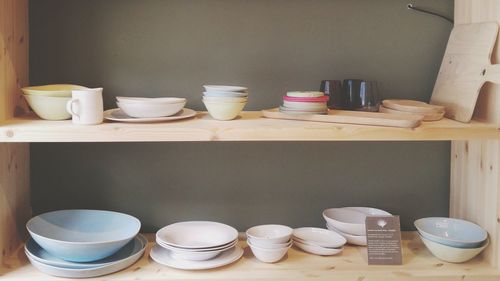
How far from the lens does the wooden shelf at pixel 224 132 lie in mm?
1422

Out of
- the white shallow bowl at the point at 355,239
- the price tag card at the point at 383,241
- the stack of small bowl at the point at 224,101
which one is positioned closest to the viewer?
the stack of small bowl at the point at 224,101

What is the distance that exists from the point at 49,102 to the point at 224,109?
48cm

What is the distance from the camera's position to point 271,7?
5.90 ft

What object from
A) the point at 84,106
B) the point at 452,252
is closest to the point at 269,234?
the point at 452,252

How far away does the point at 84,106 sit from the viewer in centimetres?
147

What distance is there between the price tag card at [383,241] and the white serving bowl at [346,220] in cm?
10

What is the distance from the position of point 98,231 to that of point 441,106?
1.12 m

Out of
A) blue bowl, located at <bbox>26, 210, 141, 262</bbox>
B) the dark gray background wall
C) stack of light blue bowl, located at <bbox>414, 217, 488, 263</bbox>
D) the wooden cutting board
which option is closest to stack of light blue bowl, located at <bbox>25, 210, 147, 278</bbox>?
blue bowl, located at <bbox>26, 210, 141, 262</bbox>

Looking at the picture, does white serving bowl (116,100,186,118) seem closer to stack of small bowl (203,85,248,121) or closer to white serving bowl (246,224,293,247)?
stack of small bowl (203,85,248,121)

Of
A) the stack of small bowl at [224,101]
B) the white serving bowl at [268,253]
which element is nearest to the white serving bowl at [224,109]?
the stack of small bowl at [224,101]

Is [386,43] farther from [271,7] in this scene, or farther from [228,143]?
[228,143]

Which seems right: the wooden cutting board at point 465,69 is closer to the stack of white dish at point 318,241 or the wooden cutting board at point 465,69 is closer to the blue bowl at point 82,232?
the stack of white dish at point 318,241

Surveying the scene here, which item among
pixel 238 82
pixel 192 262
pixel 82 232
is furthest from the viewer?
pixel 238 82

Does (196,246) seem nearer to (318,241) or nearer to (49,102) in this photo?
(318,241)
